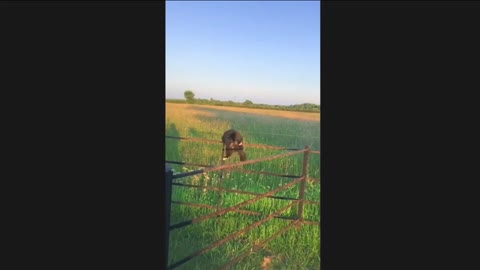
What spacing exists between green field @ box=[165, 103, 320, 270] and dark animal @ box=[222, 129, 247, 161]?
0.09ft

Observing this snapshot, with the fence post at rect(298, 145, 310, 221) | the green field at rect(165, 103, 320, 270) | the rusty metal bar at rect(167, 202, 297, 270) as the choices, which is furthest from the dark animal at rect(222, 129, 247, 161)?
the fence post at rect(298, 145, 310, 221)

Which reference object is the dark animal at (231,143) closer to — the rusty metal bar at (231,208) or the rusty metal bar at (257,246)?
the rusty metal bar at (231,208)

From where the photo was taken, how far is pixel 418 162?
1.00 m

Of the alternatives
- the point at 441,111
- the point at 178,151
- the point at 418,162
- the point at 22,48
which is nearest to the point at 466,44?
the point at 441,111

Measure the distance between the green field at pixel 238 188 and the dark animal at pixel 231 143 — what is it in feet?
0.09

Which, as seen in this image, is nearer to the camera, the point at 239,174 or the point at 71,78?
the point at 71,78

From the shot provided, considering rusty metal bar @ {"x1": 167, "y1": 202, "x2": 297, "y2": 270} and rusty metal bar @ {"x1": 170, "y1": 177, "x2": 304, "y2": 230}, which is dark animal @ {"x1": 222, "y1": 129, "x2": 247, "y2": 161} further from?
rusty metal bar @ {"x1": 167, "y1": 202, "x2": 297, "y2": 270}

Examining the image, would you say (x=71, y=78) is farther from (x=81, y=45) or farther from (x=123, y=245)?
(x=123, y=245)

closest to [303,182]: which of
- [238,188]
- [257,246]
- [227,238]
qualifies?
[238,188]

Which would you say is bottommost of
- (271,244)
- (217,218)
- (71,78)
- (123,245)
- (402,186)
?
(271,244)

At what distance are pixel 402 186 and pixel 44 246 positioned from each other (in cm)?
91

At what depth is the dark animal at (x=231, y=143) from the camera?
1916 millimetres

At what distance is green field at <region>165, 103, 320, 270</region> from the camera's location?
5.57 feet

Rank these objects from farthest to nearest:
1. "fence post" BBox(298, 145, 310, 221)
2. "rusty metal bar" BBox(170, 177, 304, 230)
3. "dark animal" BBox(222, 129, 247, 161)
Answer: "fence post" BBox(298, 145, 310, 221)
"dark animal" BBox(222, 129, 247, 161)
"rusty metal bar" BBox(170, 177, 304, 230)
